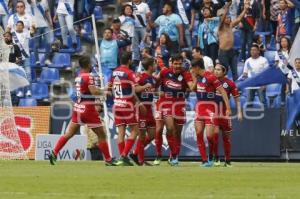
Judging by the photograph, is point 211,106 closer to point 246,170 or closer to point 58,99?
point 246,170

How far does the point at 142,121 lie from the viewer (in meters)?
22.4

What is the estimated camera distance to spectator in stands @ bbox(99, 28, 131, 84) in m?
28.3

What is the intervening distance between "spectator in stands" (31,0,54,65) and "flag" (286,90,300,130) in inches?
329

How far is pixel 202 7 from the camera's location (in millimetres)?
28891

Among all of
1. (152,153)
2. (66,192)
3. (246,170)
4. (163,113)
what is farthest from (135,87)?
(66,192)

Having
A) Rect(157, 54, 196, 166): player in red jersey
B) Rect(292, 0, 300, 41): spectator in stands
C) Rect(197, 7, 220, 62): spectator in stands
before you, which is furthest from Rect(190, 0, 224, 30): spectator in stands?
Rect(157, 54, 196, 166): player in red jersey

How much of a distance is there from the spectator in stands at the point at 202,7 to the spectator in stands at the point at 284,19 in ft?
5.54

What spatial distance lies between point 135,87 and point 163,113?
2.91ft

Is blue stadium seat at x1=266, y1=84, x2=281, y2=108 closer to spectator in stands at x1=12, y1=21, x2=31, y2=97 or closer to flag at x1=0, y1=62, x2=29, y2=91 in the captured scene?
flag at x1=0, y1=62, x2=29, y2=91

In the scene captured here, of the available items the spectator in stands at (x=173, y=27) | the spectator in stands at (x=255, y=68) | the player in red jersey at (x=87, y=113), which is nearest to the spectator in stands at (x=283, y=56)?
the spectator in stands at (x=255, y=68)

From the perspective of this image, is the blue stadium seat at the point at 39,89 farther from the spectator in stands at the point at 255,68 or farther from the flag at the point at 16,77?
the spectator in stands at the point at 255,68

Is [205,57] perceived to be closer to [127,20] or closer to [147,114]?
[127,20]

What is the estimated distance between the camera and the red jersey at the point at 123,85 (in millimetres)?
21469

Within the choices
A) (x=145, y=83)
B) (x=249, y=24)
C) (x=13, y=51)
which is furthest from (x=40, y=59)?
(x=145, y=83)
